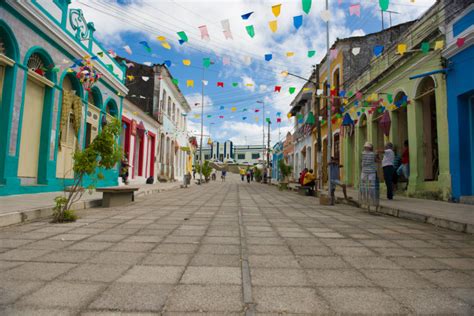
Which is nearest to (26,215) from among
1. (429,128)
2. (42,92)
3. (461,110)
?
(42,92)

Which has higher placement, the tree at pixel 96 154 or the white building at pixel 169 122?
the white building at pixel 169 122

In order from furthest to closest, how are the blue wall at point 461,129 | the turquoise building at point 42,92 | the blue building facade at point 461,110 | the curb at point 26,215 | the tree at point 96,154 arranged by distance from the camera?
the blue wall at point 461,129, the blue building facade at point 461,110, the turquoise building at point 42,92, the tree at point 96,154, the curb at point 26,215

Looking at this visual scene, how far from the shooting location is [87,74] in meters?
10.5

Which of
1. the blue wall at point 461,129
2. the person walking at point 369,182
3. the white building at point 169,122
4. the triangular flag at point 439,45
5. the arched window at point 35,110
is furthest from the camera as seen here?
the white building at point 169,122

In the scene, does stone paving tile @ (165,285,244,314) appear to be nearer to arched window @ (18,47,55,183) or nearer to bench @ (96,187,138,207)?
bench @ (96,187,138,207)

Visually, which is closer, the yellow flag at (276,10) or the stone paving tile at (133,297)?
the stone paving tile at (133,297)

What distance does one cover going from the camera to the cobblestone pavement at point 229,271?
1.94m

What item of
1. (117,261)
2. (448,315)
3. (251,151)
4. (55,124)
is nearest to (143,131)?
(55,124)

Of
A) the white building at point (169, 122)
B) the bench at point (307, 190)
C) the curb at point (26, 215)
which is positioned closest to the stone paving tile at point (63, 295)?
the curb at point (26, 215)

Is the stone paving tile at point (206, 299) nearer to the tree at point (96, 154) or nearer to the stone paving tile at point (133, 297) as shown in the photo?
the stone paving tile at point (133, 297)

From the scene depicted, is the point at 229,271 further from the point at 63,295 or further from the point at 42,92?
the point at 42,92

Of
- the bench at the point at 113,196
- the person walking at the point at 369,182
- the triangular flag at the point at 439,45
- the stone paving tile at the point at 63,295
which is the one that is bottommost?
the stone paving tile at the point at 63,295

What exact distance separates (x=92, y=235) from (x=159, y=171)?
20019mm

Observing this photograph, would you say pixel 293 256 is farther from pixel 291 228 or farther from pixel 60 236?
pixel 60 236
